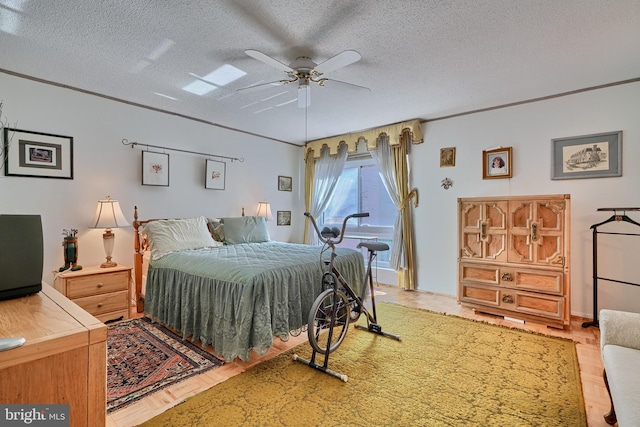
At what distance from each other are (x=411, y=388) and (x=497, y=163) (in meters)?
3.06

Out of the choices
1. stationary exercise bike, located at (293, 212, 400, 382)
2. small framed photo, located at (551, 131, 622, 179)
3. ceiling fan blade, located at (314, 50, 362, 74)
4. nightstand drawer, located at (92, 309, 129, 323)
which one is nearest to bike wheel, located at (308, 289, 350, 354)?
stationary exercise bike, located at (293, 212, 400, 382)

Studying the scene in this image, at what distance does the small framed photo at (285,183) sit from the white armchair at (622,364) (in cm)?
464

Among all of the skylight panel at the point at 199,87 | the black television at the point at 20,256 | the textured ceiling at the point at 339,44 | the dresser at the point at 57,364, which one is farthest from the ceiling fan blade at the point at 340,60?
the dresser at the point at 57,364

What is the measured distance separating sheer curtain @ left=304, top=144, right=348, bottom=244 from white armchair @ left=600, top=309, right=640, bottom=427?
411 cm

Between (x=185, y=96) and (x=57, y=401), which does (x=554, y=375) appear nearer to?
(x=57, y=401)

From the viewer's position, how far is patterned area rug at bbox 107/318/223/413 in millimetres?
1985

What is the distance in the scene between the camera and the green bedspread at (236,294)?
2.25 m

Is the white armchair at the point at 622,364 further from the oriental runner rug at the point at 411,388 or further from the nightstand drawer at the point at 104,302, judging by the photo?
the nightstand drawer at the point at 104,302

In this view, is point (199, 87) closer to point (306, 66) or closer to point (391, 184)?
point (306, 66)

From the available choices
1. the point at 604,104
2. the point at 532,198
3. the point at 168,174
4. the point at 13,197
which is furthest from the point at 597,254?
the point at 13,197

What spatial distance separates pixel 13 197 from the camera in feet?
9.45

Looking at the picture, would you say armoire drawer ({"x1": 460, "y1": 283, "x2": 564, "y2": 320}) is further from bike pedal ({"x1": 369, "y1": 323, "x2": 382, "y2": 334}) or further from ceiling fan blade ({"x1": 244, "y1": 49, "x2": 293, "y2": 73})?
ceiling fan blade ({"x1": 244, "y1": 49, "x2": 293, "y2": 73})

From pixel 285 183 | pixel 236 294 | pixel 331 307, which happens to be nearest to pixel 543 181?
pixel 331 307

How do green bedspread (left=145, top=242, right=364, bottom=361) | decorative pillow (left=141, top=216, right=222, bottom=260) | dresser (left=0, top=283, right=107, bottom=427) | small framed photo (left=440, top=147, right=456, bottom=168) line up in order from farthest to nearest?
small framed photo (left=440, top=147, right=456, bottom=168), decorative pillow (left=141, top=216, right=222, bottom=260), green bedspread (left=145, top=242, right=364, bottom=361), dresser (left=0, top=283, right=107, bottom=427)
